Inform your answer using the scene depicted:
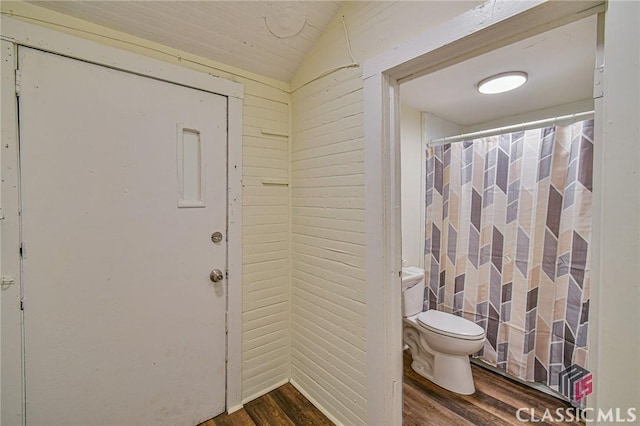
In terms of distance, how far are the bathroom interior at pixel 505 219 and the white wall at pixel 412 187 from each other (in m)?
Result: 0.01

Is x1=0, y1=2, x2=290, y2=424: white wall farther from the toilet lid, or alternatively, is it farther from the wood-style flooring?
the toilet lid

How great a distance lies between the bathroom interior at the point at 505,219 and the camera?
1.70 m

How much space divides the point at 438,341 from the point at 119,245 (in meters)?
2.03

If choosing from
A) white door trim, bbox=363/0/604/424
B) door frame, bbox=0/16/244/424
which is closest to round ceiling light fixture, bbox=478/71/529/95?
white door trim, bbox=363/0/604/424

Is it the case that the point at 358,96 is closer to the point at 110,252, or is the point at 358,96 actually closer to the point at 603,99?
the point at 603,99

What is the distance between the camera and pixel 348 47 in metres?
1.44

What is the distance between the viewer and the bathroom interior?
1696 mm

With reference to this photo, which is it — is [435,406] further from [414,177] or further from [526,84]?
[526,84]

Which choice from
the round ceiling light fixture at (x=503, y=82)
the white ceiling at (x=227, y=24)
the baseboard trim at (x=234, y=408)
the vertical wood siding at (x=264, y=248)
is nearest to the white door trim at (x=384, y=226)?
the white ceiling at (x=227, y=24)

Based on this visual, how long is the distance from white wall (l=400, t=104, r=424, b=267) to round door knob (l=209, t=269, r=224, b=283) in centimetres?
158

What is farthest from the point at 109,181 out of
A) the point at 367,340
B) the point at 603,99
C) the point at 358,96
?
the point at 603,99

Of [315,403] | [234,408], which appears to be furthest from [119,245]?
[315,403]

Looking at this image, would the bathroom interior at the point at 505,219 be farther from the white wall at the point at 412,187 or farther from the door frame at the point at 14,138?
the door frame at the point at 14,138

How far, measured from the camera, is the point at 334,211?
1551 mm
